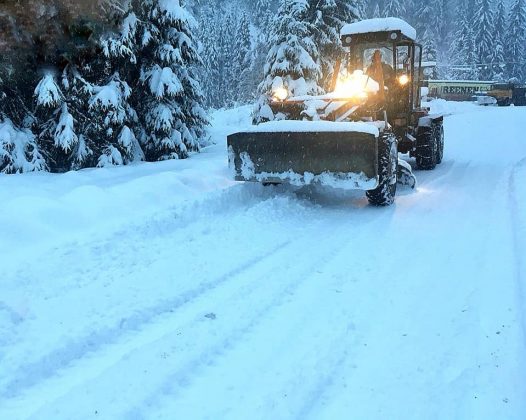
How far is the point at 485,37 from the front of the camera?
60688mm

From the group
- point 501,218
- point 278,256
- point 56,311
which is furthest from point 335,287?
point 501,218

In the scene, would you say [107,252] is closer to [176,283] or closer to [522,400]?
[176,283]

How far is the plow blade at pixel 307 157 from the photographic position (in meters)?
6.74

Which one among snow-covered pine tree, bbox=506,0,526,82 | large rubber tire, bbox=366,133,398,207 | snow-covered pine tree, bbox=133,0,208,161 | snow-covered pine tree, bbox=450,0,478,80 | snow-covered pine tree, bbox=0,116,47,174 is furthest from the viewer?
snow-covered pine tree, bbox=450,0,478,80

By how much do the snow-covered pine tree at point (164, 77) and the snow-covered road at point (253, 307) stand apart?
4597 millimetres

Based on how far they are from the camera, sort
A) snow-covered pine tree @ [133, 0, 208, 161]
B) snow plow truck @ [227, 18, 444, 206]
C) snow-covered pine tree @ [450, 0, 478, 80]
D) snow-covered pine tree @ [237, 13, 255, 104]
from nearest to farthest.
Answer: snow plow truck @ [227, 18, 444, 206] → snow-covered pine tree @ [133, 0, 208, 161] → snow-covered pine tree @ [237, 13, 255, 104] → snow-covered pine tree @ [450, 0, 478, 80]

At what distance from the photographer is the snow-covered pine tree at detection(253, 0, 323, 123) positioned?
16906mm

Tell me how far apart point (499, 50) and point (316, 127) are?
63184 mm

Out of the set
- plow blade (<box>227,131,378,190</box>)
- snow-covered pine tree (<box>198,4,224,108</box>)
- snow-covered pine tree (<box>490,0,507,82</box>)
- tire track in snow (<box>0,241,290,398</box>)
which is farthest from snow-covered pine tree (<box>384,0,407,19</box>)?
tire track in snow (<box>0,241,290,398</box>)

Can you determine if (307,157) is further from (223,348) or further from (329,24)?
(329,24)

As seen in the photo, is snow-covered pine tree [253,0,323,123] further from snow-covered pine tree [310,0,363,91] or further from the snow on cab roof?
the snow on cab roof

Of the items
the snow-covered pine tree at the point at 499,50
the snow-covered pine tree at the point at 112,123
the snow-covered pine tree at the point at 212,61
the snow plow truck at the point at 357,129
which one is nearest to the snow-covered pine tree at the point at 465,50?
the snow-covered pine tree at the point at 499,50

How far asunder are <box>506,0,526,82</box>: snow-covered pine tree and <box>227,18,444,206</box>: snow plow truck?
58479 millimetres

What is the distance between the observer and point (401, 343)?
3.43 m
